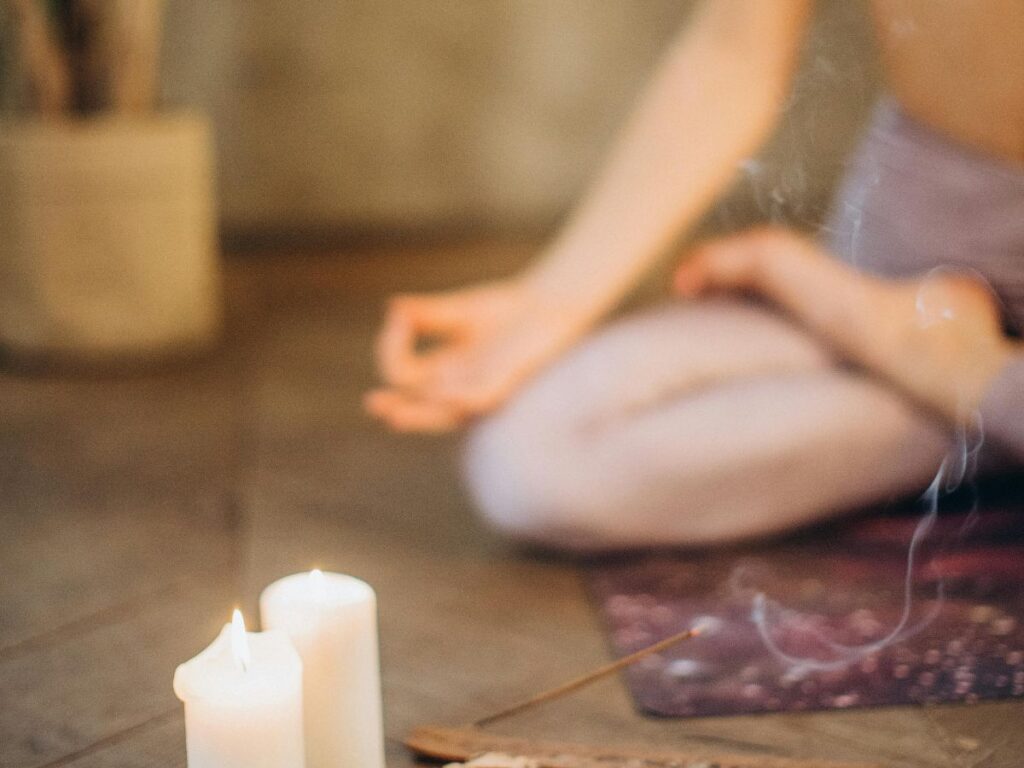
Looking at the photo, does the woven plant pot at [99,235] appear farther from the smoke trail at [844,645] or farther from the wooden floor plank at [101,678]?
the smoke trail at [844,645]

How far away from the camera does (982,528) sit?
113cm

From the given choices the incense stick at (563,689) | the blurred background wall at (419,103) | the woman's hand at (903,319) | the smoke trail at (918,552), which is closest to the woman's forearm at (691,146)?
the woman's hand at (903,319)

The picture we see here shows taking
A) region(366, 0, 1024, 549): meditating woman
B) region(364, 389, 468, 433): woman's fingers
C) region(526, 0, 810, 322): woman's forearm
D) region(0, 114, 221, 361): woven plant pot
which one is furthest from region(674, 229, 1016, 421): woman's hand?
region(0, 114, 221, 361): woven plant pot

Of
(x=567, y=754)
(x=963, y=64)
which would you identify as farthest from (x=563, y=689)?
(x=963, y=64)

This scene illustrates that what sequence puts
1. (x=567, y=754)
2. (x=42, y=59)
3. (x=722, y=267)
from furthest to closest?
(x=42, y=59) < (x=722, y=267) < (x=567, y=754)

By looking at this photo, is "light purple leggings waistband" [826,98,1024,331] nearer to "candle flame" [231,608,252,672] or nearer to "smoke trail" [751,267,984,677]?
"smoke trail" [751,267,984,677]

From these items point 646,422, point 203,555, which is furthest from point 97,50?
point 646,422

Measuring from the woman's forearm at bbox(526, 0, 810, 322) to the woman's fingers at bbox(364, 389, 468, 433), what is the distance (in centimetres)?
15

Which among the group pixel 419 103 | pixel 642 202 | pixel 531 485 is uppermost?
pixel 642 202

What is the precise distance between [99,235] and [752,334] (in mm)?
1038

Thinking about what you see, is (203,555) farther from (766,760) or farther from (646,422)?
(766,760)

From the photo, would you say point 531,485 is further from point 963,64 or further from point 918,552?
point 963,64

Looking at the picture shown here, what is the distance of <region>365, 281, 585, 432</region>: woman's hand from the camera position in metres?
1.07

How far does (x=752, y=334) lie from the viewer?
1137mm
